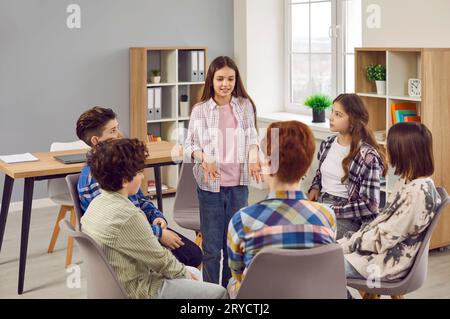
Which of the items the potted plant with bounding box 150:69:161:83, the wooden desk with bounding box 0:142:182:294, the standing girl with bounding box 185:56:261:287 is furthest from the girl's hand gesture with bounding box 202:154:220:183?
the potted plant with bounding box 150:69:161:83

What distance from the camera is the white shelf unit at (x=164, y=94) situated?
590 centimetres

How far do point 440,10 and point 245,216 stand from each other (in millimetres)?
3222

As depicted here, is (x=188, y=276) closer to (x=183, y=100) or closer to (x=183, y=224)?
(x=183, y=224)

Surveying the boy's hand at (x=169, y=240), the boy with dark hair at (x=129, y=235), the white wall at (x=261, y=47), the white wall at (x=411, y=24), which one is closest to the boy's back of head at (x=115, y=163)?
the boy with dark hair at (x=129, y=235)

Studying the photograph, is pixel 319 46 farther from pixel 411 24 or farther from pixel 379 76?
pixel 379 76

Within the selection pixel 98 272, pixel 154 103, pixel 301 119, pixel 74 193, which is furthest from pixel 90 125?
pixel 301 119

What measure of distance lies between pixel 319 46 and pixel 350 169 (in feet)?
10.8

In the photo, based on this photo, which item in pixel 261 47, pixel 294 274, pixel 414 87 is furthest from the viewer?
pixel 261 47

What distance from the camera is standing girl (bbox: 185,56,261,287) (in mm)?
3172

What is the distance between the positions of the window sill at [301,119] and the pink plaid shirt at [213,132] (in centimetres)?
240

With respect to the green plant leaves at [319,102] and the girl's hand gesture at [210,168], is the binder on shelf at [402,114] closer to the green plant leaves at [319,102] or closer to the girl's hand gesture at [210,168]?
the green plant leaves at [319,102]

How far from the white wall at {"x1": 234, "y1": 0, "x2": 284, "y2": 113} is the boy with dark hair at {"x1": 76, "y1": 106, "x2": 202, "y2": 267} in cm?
325

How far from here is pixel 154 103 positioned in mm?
5953

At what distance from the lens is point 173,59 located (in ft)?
19.6
